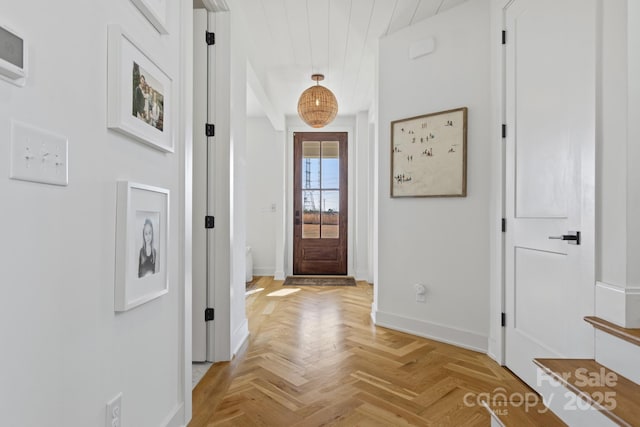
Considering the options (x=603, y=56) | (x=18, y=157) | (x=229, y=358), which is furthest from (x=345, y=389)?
(x=603, y=56)

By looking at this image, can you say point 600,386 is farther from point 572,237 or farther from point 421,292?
point 421,292

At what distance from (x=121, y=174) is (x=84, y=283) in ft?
1.19

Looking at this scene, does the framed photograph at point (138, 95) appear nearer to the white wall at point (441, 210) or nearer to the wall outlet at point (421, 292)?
the white wall at point (441, 210)

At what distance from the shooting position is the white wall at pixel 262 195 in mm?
Result: 5930

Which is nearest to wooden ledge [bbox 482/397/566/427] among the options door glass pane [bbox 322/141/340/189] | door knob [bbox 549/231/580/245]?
door knob [bbox 549/231/580/245]

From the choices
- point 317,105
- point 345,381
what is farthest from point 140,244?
point 317,105

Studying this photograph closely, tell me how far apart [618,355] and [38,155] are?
1.99 metres

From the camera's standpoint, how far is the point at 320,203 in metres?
5.91

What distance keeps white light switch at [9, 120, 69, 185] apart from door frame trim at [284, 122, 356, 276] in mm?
4974

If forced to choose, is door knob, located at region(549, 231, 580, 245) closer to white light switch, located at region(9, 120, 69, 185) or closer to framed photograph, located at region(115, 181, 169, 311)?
framed photograph, located at region(115, 181, 169, 311)

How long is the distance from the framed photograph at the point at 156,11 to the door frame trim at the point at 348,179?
14.6 ft

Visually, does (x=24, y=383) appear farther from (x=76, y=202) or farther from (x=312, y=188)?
(x=312, y=188)

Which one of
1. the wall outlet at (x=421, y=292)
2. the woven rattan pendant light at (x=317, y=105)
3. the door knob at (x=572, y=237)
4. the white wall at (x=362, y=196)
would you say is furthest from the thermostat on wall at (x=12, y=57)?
the white wall at (x=362, y=196)

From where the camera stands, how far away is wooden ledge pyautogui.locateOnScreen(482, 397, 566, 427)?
1352mm
